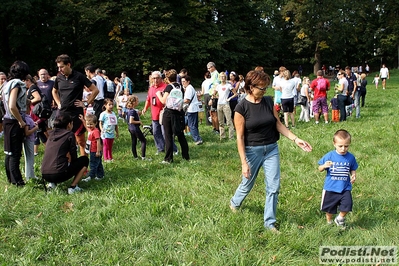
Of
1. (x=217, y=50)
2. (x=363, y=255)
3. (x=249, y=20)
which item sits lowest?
(x=363, y=255)

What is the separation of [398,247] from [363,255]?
0.43m

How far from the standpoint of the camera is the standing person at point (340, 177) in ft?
15.0

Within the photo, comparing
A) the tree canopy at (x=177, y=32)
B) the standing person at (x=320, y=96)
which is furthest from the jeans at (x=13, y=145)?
the tree canopy at (x=177, y=32)

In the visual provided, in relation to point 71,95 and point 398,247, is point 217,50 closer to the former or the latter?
point 71,95

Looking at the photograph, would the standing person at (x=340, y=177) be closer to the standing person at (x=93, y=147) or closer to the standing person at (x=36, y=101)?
the standing person at (x=93, y=147)

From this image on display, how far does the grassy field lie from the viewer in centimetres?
407

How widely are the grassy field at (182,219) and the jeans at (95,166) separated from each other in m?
0.20

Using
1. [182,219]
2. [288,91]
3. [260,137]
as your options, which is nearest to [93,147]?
[182,219]

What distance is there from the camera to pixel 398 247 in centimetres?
414

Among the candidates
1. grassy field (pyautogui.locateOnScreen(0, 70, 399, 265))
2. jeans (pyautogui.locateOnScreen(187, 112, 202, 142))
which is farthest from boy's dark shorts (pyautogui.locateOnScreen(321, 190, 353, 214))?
jeans (pyautogui.locateOnScreen(187, 112, 202, 142))

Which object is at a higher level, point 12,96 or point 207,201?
point 12,96

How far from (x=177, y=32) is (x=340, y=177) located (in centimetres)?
3263

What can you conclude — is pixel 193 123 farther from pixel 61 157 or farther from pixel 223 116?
pixel 61 157

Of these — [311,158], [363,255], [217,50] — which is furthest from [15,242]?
[217,50]
